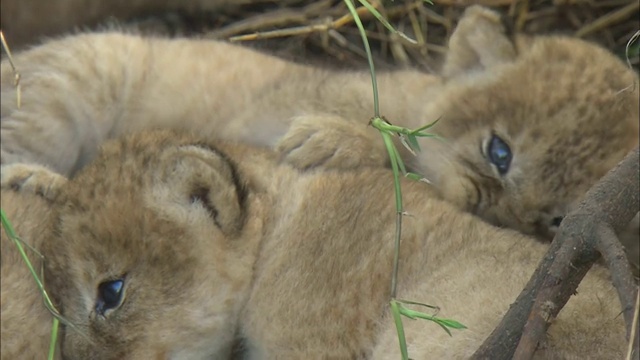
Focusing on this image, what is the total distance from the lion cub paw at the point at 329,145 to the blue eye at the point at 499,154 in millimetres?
425

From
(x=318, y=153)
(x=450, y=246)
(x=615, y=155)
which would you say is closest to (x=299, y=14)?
(x=318, y=153)

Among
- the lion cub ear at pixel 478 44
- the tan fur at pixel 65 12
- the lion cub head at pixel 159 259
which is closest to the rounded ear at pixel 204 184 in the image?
the lion cub head at pixel 159 259

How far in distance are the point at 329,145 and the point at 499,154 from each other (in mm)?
662

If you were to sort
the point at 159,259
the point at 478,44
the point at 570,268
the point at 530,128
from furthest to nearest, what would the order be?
the point at 478,44
the point at 530,128
the point at 159,259
the point at 570,268

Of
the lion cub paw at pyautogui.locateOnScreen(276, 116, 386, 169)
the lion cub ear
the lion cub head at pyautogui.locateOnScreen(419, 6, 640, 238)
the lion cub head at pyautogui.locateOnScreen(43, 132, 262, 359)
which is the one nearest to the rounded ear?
the lion cub head at pyautogui.locateOnScreen(43, 132, 262, 359)

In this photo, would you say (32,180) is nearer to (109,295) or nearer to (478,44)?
(109,295)

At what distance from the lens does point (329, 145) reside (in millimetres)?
3926

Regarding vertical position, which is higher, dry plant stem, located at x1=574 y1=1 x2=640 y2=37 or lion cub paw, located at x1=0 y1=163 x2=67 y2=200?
dry plant stem, located at x1=574 y1=1 x2=640 y2=37

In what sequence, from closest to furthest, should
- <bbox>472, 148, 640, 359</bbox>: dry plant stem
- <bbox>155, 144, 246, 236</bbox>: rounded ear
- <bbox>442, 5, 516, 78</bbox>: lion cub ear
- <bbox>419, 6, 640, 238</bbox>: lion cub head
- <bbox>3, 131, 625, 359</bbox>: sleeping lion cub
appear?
<bbox>472, 148, 640, 359</bbox>: dry plant stem, <bbox>3, 131, 625, 359</bbox>: sleeping lion cub, <bbox>155, 144, 246, 236</bbox>: rounded ear, <bbox>419, 6, 640, 238</bbox>: lion cub head, <bbox>442, 5, 516, 78</bbox>: lion cub ear

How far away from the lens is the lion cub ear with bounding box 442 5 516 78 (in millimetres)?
4270

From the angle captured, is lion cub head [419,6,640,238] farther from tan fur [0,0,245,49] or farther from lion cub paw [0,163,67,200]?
tan fur [0,0,245,49]

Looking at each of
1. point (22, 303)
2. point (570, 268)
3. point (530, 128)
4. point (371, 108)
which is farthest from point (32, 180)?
point (570, 268)

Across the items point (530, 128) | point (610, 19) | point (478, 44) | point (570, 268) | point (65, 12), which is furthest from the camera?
point (65, 12)

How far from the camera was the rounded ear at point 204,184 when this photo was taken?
10.8 ft
